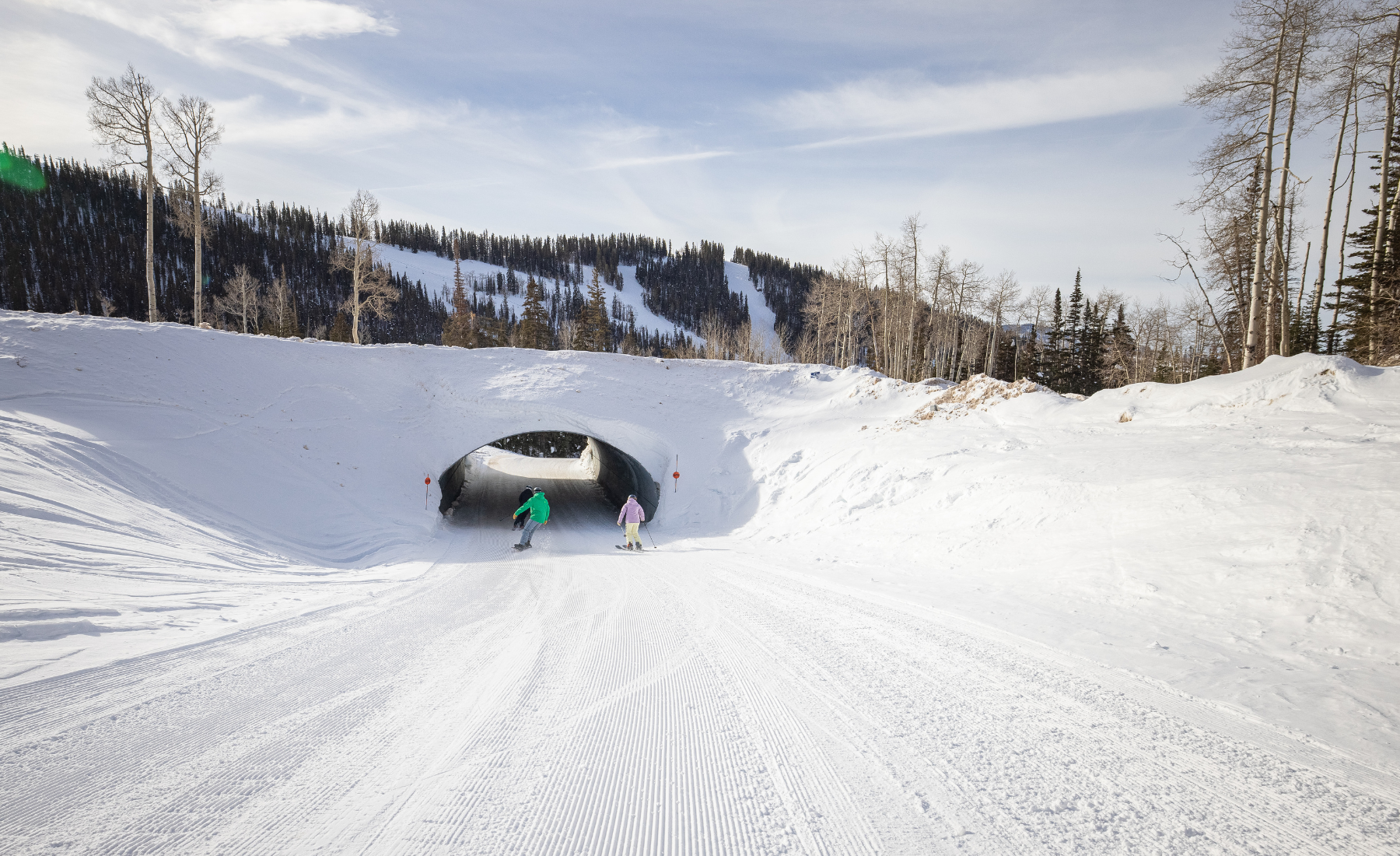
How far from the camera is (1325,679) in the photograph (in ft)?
14.4

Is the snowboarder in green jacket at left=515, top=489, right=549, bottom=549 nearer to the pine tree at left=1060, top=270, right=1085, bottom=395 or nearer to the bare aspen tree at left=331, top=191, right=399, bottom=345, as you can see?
the bare aspen tree at left=331, top=191, right=399, bottom=345

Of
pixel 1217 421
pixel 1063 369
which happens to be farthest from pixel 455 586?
pixel 1063 369

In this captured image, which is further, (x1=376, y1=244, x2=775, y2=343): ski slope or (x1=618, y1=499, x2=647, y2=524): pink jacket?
(x1=376, y1=244, x2=775, y2=343): ski slope

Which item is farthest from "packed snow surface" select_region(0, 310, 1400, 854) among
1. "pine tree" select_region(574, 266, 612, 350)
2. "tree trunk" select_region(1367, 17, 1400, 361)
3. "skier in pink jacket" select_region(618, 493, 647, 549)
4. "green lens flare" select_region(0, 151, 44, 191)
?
"green lens flare" select_region(0, 151, 44, 191)

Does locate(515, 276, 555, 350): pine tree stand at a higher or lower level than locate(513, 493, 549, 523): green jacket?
higher

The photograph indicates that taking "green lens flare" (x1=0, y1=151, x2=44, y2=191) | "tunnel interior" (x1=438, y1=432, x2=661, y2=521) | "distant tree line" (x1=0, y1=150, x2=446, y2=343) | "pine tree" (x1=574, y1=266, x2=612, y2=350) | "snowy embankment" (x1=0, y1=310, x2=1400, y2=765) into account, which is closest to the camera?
"snowy embankment" (x1=0, y1=310, x2=1400, y2=765)

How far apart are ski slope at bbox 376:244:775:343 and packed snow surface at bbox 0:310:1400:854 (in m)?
114

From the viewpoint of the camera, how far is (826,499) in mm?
13633

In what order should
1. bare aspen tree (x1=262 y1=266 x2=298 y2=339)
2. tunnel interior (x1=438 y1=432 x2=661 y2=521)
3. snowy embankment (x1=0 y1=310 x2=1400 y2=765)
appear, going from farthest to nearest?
bare aspen tree (x1=262 y1=266 x2=298 y2=339) < tunnel interior (x1=438 y1=432 x2=661 y2=521) < snowy embankment (x1=0 y1=310 x2=1400 y2=765)

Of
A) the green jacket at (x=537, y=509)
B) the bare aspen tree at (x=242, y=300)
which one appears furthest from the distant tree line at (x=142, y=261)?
the green jacket at (x=537, y=509)

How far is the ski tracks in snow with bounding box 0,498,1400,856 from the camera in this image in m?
2.51

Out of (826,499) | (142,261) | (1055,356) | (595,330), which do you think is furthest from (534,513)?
(142,261)

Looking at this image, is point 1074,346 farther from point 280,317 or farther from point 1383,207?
point 280,317

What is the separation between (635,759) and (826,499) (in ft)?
36.0
